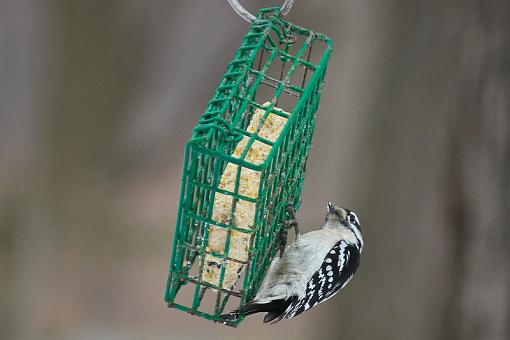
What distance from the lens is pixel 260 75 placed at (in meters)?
3.26

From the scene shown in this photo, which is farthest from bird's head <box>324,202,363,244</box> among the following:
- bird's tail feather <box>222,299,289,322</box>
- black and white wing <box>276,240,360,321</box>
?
bird's tail feather <box>222,299,289,322</box>

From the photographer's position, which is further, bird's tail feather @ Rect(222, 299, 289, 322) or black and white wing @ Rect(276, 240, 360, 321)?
black and white wing @ Rect(276, 240, 360, 321)

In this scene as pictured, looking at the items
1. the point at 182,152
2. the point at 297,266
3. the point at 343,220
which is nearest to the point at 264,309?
the point at 297,266

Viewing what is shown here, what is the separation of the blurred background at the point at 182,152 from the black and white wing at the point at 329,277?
0.38 metres

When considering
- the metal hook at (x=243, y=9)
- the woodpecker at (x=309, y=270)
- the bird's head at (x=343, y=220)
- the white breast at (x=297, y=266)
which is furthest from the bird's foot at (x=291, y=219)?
the metal hook at (x=243, y=9)

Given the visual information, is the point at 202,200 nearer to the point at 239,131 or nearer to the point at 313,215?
the point at 239,131

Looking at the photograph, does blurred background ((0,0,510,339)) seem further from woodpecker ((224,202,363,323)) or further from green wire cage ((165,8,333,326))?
green wire cage ((165,8,333,326))

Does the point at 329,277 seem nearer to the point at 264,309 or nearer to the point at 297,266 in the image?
the point at 297,266

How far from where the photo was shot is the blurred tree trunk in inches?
140

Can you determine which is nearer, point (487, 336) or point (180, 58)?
point (487, 336)

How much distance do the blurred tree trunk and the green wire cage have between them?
729mm

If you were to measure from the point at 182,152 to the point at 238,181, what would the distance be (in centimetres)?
246

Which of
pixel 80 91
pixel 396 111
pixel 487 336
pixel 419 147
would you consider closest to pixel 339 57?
pixel 396 111

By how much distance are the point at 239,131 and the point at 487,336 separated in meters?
1.68
